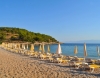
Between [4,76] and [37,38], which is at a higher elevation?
[37,38]

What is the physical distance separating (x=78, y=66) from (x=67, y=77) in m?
3.45

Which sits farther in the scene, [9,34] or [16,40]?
[9,34]

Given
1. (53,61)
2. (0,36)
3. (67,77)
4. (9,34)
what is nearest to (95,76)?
(67,77)

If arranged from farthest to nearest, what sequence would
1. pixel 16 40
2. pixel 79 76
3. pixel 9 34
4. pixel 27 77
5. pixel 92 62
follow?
pixel 9 34
pixel 16 40
pixel 92 62
pixel 79 76
pixel 27 77

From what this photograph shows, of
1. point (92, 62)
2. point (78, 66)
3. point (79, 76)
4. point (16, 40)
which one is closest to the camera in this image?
point (79, 76)

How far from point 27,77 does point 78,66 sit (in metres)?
4.59

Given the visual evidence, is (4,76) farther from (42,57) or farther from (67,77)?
(42,57)

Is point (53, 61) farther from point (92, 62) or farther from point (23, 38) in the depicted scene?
point (23, 38)

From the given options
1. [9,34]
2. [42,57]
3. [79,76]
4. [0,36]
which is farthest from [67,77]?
[9,34]

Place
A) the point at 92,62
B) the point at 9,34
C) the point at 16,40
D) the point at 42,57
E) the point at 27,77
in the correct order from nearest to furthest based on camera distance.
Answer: the point at 27,77 < the point at 92,62 < the point at 42,57 < the point at 16,40 < the point at 9,34

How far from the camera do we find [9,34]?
347 ft

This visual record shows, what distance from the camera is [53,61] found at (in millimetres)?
14633

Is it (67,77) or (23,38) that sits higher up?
(23,38)

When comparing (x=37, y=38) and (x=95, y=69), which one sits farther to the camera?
(x=37, y=38)
